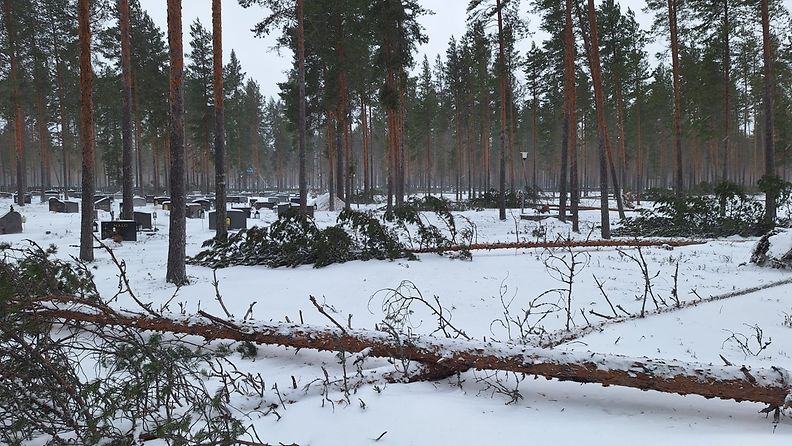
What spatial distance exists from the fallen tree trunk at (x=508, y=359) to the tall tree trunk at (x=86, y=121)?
21.9 feet

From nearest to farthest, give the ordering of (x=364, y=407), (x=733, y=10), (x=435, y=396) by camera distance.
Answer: (x=364, y=407), (x=435, y=396), (x=733, y=10)

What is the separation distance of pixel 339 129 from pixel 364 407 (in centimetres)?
2054

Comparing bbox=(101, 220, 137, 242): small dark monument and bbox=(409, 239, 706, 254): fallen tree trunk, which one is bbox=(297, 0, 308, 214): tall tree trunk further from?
bbox=(409, 239, 706, 254): fallen tree trunk

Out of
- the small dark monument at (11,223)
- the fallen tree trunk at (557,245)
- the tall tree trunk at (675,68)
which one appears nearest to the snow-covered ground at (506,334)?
the fallen tree trunk at (557,245)

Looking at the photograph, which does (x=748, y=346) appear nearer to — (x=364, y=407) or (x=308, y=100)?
(x=364, y=407)

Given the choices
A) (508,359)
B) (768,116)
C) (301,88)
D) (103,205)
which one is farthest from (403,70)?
(508,359)

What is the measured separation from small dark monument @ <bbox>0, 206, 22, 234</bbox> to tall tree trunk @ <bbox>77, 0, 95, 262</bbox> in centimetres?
748

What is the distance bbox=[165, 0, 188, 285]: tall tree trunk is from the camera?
8016mm

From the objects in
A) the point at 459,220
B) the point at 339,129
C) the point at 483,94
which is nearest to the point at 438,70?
the point at 483,94

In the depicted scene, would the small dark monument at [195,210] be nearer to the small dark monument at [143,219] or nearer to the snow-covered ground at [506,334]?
→ the small dark monument at [143,219]

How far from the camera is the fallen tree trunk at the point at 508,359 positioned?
289 cm

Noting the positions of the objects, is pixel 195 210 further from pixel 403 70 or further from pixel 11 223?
pixel 403 70

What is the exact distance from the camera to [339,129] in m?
22.6

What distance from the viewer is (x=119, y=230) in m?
13.9
